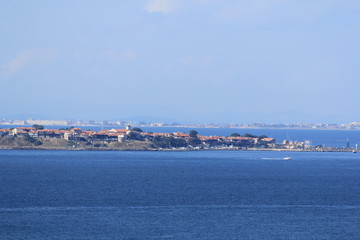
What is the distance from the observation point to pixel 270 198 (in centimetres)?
3969

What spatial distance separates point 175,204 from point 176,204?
0.18 ft

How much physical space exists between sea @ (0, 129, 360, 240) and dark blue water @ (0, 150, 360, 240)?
0.04 m

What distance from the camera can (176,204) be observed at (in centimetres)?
3631

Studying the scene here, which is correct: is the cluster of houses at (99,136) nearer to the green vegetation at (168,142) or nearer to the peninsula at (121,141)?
the peninsula at (121,141)

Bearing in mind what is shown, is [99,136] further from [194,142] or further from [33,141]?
[194,142]

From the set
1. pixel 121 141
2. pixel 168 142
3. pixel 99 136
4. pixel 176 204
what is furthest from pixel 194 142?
pixel 176 204

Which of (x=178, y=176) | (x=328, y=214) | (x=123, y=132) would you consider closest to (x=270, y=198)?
(x=328, y=214)

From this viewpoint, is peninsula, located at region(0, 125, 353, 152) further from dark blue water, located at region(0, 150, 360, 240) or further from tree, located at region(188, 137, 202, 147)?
dark blue water, located at region(0, 150, 360, 240)

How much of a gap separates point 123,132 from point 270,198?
2935 inches

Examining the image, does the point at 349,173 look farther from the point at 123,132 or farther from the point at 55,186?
the point at 123,132

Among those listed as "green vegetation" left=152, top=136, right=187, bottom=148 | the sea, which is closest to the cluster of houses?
"green vegetation" left=152, top=136, right=187, bottom=148

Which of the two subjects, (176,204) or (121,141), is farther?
(121,141)

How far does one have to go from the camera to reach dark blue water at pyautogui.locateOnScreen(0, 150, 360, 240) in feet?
93.1

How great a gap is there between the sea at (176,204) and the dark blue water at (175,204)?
43mm
